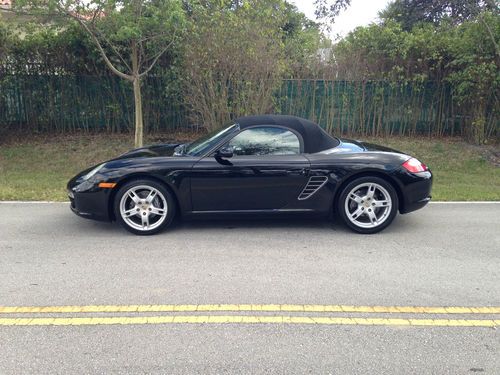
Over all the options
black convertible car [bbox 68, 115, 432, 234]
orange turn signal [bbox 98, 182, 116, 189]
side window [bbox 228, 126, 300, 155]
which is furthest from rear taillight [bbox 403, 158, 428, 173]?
orange turn signal [bbox 98, 182, 116, 189]

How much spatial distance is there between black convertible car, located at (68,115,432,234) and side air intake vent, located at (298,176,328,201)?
0.04 feet

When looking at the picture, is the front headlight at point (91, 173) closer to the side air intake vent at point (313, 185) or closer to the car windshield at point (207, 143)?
the car windshield at point (207, 143)

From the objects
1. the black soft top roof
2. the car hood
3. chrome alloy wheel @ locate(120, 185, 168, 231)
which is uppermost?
the black soft top roof

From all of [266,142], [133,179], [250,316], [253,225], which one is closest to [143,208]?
[133,179]

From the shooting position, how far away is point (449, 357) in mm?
2812

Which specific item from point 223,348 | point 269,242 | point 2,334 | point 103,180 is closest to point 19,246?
point 103,180

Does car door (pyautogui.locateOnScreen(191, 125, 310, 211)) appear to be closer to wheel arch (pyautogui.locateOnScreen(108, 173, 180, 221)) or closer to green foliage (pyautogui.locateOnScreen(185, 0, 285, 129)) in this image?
wheel arch (pyautogui.locateOnScreen(108, 173, 180, 221))

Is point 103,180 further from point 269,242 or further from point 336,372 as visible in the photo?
point 336,372

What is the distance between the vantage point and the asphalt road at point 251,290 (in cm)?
279

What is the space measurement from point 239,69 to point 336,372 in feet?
29.0

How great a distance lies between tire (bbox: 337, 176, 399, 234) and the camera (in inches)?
206

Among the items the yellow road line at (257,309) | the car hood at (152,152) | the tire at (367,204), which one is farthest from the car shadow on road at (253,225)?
the yellow road line at (257,309)

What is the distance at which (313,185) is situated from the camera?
5.19 metres

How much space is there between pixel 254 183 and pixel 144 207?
1.32m
